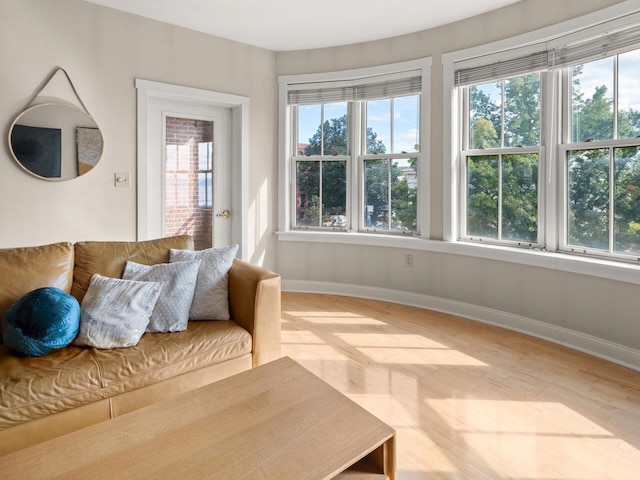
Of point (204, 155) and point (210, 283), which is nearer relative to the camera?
point (210, 283)

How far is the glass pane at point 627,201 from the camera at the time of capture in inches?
104

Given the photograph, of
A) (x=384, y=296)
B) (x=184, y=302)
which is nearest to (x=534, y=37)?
(x=384, y=296)

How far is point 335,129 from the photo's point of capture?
4293 mm

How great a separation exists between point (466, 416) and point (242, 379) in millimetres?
1191

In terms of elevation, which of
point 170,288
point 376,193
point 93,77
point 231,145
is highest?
point 93,77

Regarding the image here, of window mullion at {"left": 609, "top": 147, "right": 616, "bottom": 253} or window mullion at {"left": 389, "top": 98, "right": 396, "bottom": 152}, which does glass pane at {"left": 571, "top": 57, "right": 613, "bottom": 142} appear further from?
window mullion at {"left": 389, "top": 98, "right": 396, "bottom": 152}

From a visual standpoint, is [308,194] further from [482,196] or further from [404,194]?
[482,196]

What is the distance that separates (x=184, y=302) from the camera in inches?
86.0

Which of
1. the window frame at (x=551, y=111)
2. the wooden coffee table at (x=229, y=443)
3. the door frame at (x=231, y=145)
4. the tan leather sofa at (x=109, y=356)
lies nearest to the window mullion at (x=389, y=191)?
the window frame at (x=551, y=111)

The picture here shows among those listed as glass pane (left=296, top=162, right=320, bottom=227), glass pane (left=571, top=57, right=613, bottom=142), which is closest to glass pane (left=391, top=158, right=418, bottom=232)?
glass pane (left=296, top=162, right=320, bottom=227)

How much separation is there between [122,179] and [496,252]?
10.8 feet

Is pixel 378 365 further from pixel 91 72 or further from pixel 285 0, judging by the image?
pixel 91 72

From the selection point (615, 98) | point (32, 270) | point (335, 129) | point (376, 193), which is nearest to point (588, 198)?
point (615, 98)

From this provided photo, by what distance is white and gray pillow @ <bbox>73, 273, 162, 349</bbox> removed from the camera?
1903 millimetres
